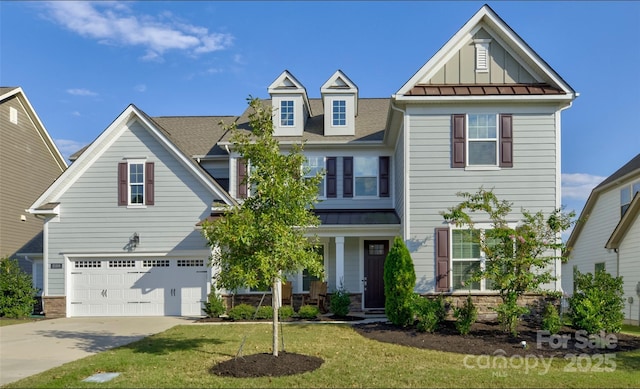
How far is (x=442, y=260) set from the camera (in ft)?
49.8

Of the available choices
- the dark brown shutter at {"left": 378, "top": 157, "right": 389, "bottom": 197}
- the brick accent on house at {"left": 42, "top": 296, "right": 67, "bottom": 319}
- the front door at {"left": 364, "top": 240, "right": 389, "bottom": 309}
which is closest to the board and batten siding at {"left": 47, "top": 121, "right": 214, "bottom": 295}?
the brick accent on house at {"left": 42, "top": 296, "right": 67, "bottom": 319}

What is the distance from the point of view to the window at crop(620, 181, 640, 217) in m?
20.0

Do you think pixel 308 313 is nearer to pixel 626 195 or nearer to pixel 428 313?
pixel 428 313

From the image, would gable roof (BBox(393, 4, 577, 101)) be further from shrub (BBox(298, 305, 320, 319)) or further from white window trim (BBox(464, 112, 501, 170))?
shrub (BBox(298, 305, 320, 319))

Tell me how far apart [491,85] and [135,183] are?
11.5 m

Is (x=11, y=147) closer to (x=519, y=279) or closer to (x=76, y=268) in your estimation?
(x=76, y=268)

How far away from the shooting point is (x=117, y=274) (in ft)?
62.5

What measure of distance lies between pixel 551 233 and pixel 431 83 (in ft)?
16.4

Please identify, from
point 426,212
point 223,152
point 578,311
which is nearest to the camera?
point 578,311

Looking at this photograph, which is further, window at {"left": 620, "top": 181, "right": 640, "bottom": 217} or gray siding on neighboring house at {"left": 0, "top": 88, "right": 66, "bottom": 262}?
gray siding on neighboring house at {"left": 0, "top": 88, "right": 66, "bottom": 262}

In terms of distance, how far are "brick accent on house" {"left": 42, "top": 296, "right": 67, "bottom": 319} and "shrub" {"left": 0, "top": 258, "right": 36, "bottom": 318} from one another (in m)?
0.78

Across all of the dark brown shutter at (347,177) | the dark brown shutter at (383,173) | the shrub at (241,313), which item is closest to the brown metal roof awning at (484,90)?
the dark brown shutter at (383,173)

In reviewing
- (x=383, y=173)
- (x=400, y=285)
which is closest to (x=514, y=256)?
(x=400, y=285)

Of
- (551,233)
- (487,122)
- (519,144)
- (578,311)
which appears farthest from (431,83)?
(578,311)
